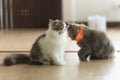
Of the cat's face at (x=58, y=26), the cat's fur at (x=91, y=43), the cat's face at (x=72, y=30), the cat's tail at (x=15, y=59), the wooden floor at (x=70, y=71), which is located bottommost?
the wooden floor at (x=70, y=71)

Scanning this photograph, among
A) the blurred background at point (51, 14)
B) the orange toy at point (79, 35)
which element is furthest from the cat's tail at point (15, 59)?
the blurred background at point (51, 14)

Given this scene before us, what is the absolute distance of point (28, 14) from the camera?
6.13 metres

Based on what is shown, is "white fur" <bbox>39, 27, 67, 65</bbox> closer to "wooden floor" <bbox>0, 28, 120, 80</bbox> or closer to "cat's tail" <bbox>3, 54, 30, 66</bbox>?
"wooden floor" <bbox>0, 28, 120, 80</bbox>

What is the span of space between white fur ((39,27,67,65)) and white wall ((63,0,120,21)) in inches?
110

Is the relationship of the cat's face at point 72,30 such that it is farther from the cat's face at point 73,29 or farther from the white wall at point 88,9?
the white wall at point 88,9

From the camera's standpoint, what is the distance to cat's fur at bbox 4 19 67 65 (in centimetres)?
308

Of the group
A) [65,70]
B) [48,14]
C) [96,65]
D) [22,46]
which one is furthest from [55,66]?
[48,14]

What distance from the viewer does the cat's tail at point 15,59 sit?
318 centimetres

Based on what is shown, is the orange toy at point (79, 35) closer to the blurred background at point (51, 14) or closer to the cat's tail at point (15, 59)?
the cat's tail at point (15, 59)

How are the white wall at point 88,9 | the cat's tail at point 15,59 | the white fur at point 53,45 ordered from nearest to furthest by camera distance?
the white fur at point 53,45, the cat's tail at point 15,59, the white wall at point 88,9

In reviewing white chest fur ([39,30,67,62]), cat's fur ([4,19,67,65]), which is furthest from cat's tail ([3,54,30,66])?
white chest fur ([39,30,67,62])

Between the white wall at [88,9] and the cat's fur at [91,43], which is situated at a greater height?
the white wall at [88,9]

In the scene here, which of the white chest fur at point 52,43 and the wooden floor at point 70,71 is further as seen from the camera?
the white chest fur at point 52,43

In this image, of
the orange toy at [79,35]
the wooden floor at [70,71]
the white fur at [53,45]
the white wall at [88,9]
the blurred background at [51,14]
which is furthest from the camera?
the white wall at [88,9]
